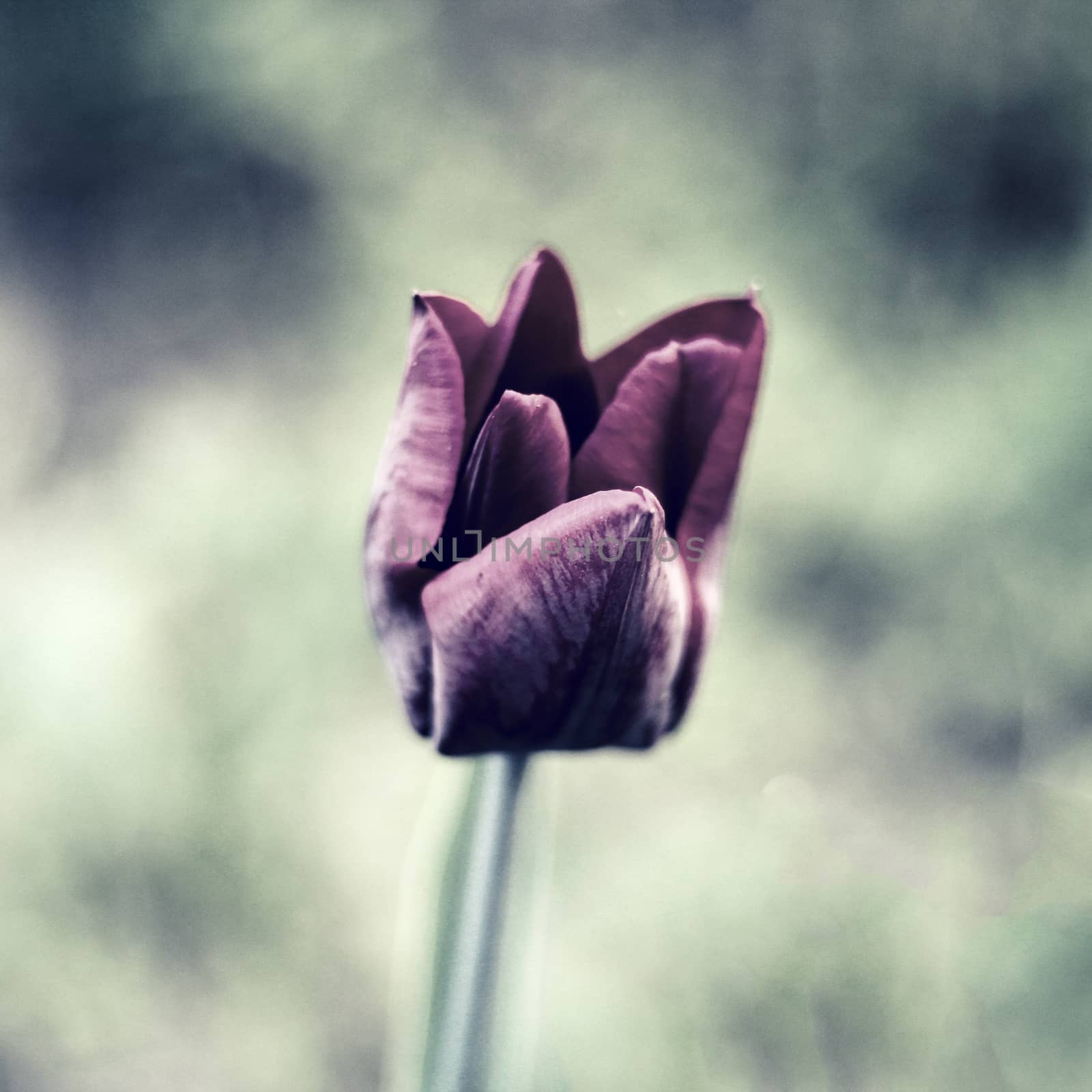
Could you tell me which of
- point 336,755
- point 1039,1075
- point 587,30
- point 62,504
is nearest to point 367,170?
point 587,30

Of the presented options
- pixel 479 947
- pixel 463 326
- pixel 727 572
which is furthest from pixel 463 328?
pixel 727 572

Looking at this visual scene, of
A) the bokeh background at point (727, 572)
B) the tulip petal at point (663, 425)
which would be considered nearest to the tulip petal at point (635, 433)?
the tulip petal at point (663, 425)

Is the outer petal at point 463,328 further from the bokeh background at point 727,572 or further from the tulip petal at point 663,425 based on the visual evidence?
the bokeh background at point 727,572

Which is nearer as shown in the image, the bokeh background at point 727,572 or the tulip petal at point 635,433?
the tulip petal at point 635,433

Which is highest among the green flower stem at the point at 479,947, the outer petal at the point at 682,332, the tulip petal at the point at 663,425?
the outer petal at the point at 682,332

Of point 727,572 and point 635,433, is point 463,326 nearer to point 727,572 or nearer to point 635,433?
point 635,433

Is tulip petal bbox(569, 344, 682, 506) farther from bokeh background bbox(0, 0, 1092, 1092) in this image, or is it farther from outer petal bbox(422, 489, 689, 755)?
bokeh background bbox(0, 0, 1092, 1092)

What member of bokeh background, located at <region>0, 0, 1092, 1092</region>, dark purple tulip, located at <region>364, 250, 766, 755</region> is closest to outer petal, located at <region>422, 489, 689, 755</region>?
dark purple tulip, located at <region>364, 250, 766, 755</region>

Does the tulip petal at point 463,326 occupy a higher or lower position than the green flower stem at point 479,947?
higher
